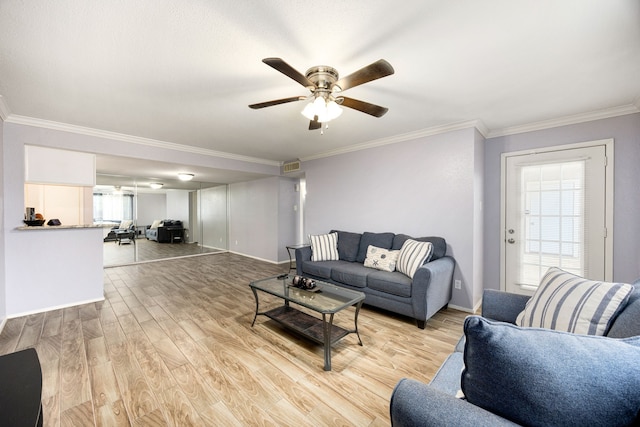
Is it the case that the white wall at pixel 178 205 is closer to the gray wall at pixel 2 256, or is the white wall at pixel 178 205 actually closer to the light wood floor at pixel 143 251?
the light wood floor at pixel 143 251

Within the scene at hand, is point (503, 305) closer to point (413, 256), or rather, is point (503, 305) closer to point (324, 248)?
point (413, 256)

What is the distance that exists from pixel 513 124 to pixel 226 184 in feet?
21.6

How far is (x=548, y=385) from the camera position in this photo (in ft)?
2.15

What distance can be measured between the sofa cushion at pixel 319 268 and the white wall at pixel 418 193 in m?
0.90

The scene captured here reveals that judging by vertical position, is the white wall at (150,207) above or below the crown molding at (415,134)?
below

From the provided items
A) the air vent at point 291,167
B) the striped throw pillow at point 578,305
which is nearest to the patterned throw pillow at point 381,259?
the striped throw pillow at point 578,305

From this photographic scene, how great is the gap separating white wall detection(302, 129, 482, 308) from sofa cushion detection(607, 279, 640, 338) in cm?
208

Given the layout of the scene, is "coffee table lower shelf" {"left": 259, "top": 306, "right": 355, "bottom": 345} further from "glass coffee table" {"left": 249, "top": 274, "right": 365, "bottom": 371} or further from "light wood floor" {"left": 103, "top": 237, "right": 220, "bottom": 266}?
"light wood floor" {"left": 103, "top": 237, "right": 220, "bottom": 266}

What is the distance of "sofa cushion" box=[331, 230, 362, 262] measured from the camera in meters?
3.94

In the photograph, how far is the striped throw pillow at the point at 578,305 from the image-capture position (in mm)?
1147

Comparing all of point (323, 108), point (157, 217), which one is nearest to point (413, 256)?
point (323, 108)

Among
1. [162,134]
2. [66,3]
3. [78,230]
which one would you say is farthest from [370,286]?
[78,230]

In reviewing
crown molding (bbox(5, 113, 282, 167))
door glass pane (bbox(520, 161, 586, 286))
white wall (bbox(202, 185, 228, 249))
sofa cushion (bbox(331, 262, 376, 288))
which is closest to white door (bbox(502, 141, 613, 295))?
door glass pane (bbox(520, 161, 586, 286))

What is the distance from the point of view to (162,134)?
3660mm
